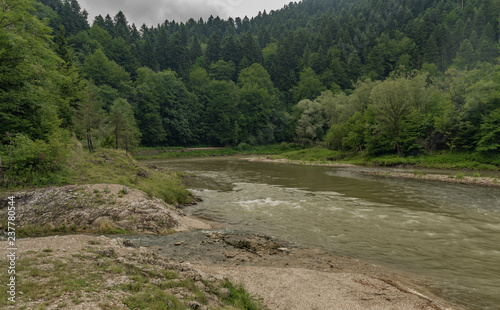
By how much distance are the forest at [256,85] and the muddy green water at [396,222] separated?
13629mm

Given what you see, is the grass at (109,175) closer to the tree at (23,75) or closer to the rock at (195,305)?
the tree at (23,75)

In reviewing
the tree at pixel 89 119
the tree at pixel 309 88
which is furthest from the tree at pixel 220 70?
Result: the tree at pixel 89 119

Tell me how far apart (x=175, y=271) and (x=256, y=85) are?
3654 inches

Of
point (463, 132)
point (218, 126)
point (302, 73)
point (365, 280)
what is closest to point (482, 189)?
point (463, 132)

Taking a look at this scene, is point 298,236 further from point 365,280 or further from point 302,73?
point 302,73

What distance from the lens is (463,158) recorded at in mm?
35312

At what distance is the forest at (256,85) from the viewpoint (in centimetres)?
1714

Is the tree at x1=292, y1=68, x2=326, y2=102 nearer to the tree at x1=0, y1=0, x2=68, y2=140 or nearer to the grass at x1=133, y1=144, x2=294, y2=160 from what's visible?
the grass at x1=133, y1=144, x2=294, y2=160

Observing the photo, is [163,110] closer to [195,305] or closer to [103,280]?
[103,280]

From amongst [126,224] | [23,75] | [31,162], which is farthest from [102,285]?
[23,75]

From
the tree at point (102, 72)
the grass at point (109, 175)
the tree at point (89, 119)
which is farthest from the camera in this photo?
the tree at point (102, 72)

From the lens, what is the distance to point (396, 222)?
14.1m

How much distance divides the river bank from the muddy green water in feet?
4.41

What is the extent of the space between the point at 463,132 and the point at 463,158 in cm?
415
